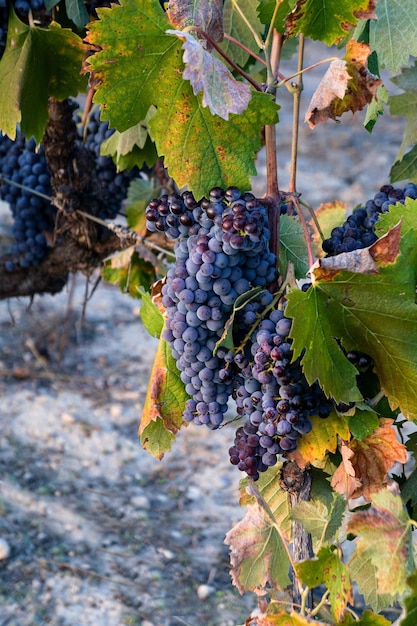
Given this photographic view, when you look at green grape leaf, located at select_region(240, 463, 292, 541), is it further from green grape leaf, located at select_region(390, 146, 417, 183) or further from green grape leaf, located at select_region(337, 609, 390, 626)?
green grape leaf, located at select_region(390, 146, 417, 183)

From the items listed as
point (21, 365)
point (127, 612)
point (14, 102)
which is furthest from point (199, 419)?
point (21, 365)

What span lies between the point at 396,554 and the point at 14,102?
3.14 ft

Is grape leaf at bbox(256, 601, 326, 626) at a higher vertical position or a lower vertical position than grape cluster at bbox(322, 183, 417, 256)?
lower

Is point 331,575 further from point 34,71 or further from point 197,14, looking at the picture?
point 34,71

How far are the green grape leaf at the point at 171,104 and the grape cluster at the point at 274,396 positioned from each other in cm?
21

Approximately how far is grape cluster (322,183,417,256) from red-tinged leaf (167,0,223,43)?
320 mm

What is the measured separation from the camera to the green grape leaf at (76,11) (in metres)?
1.34

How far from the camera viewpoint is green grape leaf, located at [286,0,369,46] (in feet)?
3.15

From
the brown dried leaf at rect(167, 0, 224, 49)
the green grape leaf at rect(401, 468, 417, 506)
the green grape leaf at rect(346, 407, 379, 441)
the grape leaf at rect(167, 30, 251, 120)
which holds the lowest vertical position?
the green grape leaf at rect(401, 468, 417, 506)

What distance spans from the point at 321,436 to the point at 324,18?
55cm

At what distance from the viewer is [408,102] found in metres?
1.46

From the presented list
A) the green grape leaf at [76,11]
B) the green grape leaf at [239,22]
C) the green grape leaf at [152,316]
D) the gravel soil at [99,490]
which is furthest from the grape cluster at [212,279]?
the gravel soil at [99,490]

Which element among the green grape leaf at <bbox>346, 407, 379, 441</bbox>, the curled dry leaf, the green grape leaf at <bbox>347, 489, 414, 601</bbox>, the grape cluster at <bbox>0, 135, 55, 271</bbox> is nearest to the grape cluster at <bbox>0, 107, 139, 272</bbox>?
the grape cluster at <bbox>0, 135, 55, 271</bbox>

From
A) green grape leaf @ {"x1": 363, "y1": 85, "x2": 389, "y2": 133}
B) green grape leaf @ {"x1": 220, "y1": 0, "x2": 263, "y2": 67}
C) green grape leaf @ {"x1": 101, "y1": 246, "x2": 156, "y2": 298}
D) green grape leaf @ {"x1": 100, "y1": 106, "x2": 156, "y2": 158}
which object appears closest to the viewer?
green grape leaf @ {"x1": 363, "y1": 85, "x2": 389, "y2": 133}
